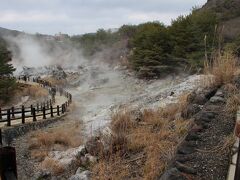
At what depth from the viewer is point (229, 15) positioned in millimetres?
56500

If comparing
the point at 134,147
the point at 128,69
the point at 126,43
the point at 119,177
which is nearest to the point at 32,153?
Answer: the point at 134,147

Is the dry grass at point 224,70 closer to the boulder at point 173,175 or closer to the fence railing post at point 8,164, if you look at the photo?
the boulder at point 173,175

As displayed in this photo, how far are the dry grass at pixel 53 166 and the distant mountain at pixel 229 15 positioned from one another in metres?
33.9

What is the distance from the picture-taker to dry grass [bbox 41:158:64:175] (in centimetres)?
1245

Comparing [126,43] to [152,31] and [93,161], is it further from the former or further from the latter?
[93,161]

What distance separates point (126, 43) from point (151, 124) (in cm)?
6206

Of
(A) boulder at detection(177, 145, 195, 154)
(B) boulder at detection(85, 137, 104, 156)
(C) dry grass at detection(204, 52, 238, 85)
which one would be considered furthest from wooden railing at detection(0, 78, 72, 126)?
(A) boulder at detection(177, 145, 195, 154)

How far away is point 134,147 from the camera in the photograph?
32.2 feet

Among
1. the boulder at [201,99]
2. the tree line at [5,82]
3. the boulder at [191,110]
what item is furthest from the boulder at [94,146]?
the tree line at [5,82]

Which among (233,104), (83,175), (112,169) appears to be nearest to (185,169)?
(233,104)

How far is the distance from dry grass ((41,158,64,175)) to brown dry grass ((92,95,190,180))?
8.15ft

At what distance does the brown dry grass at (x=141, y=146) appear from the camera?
7938 mm

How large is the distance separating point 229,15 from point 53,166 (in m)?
48.3

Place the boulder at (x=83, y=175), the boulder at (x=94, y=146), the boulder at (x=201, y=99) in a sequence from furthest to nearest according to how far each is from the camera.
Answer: the boulder at (x=201, y=99) < the boulder at (x=94, y=146) < the boulder at (x=83, y=175)
